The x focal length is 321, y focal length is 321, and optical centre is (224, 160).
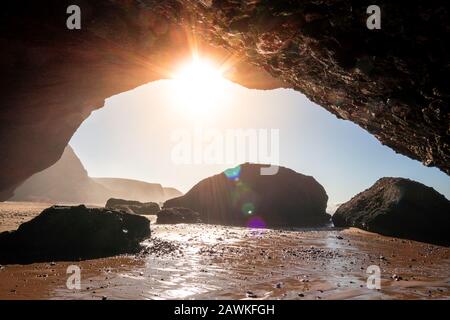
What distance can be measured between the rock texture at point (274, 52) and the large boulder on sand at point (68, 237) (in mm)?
6152

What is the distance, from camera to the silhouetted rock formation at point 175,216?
2250 cm

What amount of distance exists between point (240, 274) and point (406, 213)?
13.5 meters

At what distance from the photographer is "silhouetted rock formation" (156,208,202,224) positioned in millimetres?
22500

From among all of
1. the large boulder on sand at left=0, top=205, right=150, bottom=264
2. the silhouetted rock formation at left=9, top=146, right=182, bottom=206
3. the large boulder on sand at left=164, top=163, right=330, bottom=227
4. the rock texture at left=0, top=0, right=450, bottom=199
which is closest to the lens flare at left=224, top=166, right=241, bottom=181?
the large boulder on sand at left=164, top=163, right=330, bottom=227

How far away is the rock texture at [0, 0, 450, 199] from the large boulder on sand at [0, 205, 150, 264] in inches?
→ 242

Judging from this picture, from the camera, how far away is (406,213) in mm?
17531

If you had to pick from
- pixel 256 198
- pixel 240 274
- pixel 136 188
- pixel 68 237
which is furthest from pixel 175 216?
pixel 136 188

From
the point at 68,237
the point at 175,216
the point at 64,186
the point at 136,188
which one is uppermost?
the point at 64,186

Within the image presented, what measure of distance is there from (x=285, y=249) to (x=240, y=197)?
59.6ft

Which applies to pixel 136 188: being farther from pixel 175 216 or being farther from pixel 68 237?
pixel 68 237

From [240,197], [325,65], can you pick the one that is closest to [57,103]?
[325,65]

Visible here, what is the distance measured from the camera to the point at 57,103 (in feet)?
56.1

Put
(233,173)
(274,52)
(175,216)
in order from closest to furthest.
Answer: (274,52), (175,216), (233,173)
